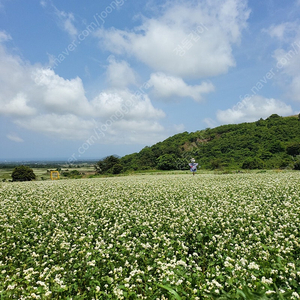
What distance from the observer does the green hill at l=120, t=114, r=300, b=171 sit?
6446 cm

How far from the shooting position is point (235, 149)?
7788 centimetres

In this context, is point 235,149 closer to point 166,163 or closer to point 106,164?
point 166,163

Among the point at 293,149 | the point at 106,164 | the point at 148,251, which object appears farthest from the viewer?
the point at 106,164

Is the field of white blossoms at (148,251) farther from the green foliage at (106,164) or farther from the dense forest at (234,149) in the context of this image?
the green foliage at (106,164)

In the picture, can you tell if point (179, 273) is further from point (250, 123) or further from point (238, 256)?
point (250, 123)

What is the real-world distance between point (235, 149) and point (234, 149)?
0.33 meters

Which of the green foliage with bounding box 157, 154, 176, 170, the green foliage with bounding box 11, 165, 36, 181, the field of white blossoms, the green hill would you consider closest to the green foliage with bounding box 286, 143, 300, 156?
the green hill

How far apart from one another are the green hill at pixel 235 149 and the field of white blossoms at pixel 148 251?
4827 cm

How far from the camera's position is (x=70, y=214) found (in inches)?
378

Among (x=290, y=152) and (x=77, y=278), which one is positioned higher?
(x=290, y=152)

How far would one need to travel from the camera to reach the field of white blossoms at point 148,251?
4.07 metres

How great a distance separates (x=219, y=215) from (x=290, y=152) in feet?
220

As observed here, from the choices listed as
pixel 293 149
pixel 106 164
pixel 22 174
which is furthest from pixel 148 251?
pixel 293 149

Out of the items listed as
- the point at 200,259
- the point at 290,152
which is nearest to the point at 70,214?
the point at 200,259
